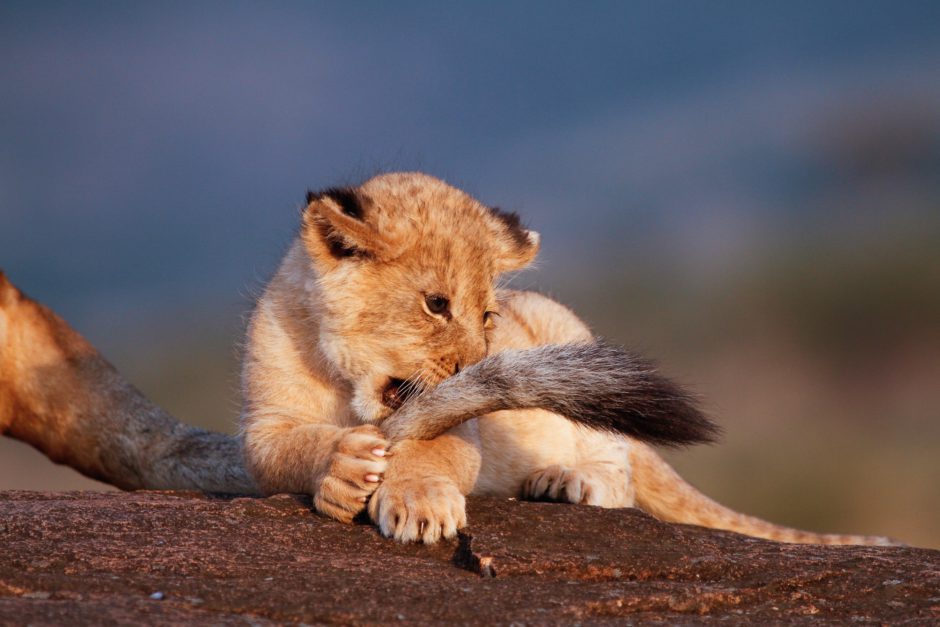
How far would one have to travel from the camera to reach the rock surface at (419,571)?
136 inches

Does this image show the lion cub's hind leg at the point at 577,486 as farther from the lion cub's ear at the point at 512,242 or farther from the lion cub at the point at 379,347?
the lion cub's ear at the point at 512,242

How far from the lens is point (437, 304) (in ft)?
17.1

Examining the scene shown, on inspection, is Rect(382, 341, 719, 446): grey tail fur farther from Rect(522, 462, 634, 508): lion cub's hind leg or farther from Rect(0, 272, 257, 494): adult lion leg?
Rect(0, 272, 257, 494): adult lion leg

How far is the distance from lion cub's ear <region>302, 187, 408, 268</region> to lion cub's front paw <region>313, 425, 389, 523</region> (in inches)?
36.6

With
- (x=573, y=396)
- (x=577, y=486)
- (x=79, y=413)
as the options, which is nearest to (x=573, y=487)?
(x=577, y=486)

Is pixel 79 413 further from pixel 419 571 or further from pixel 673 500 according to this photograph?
pixel 419 571

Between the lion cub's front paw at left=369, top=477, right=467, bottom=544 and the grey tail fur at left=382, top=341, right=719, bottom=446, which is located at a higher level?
the grey tail fur at left=382, top=341, right=719, bottom=446

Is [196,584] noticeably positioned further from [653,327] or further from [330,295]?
[653,327]

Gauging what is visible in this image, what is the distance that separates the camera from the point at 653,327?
26.8 m

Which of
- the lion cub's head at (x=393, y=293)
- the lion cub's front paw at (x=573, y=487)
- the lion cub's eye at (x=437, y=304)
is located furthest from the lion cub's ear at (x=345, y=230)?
the lion cub's front paw at (x=573, y=487)

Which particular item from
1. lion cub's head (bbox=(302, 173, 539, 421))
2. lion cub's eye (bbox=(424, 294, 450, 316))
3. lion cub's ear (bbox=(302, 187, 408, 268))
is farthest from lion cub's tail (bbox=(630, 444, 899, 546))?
lion cub's ear (bbox=(302, 187, 408, 268))

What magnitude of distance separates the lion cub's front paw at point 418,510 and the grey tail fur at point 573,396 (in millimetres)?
326

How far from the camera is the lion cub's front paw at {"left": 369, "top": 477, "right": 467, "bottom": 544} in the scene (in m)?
4.32

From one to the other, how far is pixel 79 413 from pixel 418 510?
3.79 m
